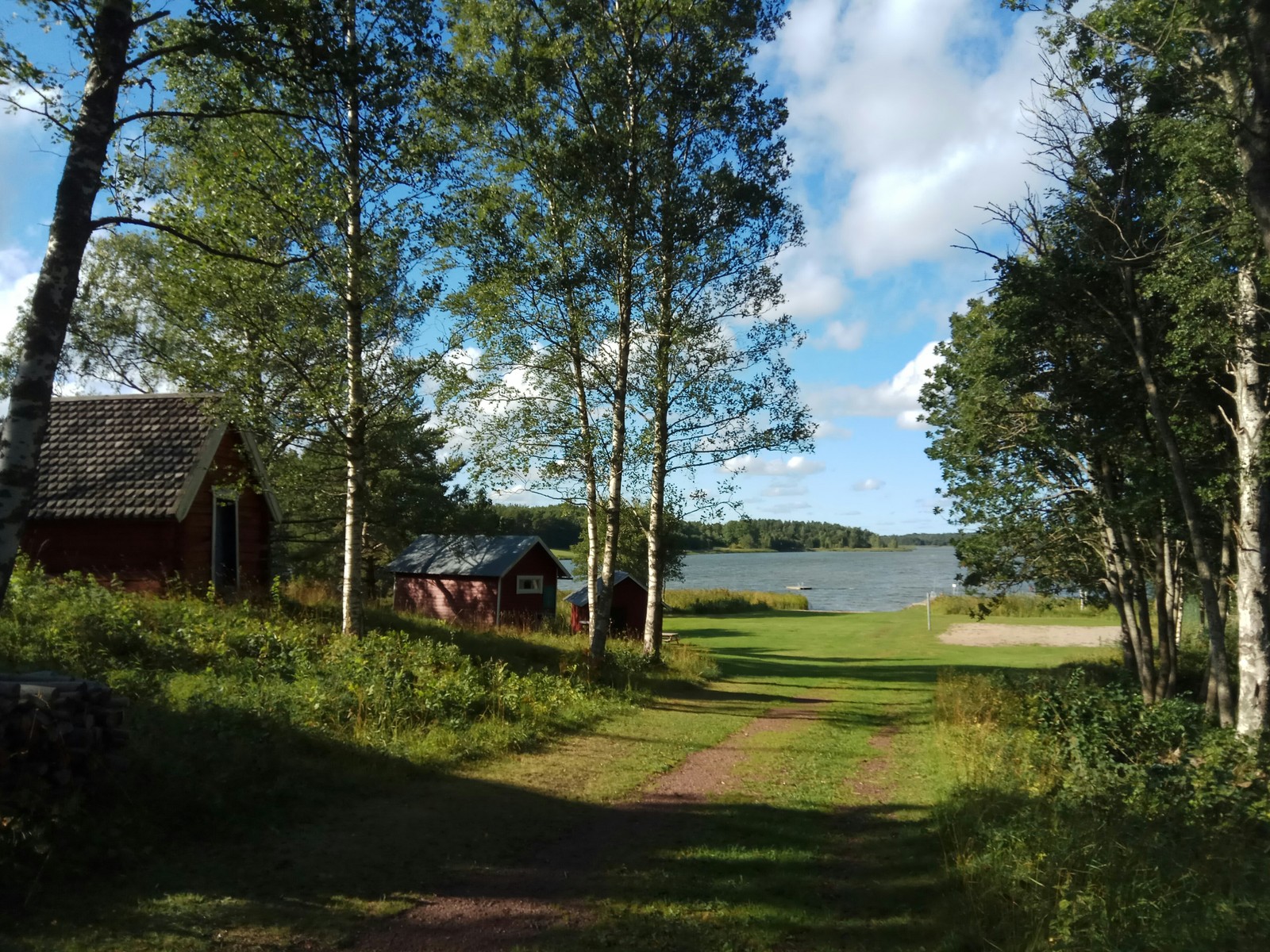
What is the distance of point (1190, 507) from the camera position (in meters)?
14.1

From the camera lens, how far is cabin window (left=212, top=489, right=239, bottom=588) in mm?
18688

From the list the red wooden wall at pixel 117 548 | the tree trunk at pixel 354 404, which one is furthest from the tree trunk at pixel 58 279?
the red wooden wall at pixel 117 548

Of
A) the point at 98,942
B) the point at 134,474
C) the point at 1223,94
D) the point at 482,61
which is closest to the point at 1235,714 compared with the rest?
the point at 1223,94

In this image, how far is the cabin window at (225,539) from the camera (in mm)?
18688

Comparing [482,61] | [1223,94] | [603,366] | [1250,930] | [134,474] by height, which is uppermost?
[482,61]

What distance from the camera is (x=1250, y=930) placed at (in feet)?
15.2

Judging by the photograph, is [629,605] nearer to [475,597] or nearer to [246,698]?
[475,597]

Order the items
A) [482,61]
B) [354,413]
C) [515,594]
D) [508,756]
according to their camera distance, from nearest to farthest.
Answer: [508,756] → [354,413] → [482,61] → [515,594]

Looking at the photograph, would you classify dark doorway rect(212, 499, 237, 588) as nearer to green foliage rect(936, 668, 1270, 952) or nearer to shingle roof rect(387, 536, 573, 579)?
shingle roof rect(387, 536, 573, 579)

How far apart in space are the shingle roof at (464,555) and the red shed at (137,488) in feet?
40.4

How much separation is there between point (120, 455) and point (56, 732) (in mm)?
13181

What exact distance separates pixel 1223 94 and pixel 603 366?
11456mm

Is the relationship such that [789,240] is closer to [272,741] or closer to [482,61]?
[482,61]

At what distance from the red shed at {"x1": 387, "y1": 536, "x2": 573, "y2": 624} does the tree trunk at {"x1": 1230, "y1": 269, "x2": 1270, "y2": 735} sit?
21.7 meters
